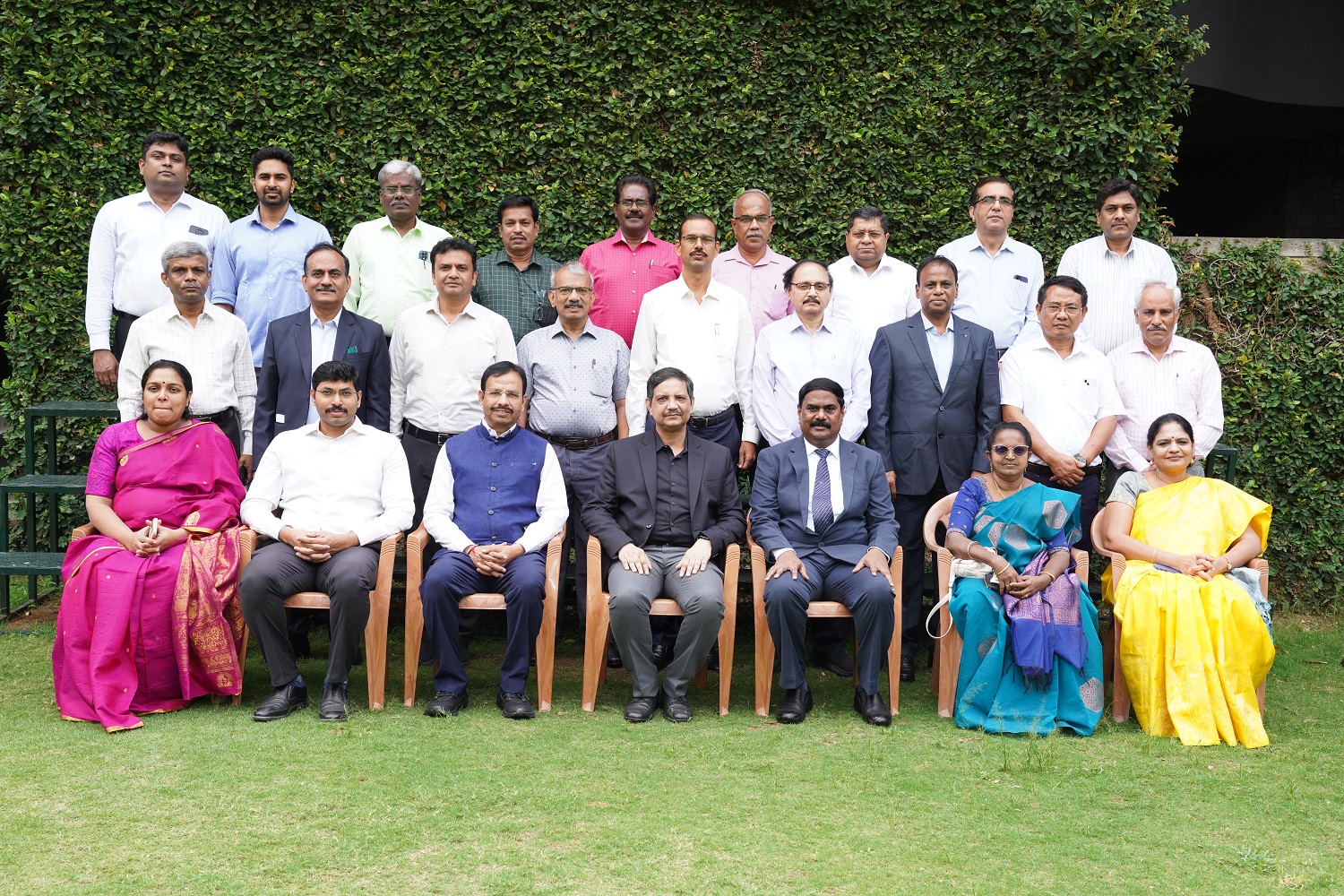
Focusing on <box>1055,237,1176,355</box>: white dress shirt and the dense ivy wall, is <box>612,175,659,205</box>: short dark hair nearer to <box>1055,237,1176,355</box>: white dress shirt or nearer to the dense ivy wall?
the dense ivy wall

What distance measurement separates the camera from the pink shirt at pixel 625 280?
20.0 feet

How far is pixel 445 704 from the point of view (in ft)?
15.7

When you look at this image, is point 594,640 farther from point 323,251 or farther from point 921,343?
point 323,251

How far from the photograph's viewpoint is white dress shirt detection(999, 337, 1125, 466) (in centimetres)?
549

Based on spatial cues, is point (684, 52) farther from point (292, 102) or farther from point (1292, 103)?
point (1292, 103)

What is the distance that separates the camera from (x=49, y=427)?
6441mm

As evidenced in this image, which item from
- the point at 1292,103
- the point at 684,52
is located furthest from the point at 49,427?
the point at 1292,103

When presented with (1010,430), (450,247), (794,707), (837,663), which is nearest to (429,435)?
(450,247)

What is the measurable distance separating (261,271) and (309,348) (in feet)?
2.50

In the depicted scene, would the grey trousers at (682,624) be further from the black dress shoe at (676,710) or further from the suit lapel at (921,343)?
the suit lapel at (921,343)

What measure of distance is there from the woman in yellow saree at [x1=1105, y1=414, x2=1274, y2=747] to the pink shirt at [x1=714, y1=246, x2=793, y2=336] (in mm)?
1912

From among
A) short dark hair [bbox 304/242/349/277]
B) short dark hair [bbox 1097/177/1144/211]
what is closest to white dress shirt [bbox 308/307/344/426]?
short dark hair [bbox 304/242/349/277]

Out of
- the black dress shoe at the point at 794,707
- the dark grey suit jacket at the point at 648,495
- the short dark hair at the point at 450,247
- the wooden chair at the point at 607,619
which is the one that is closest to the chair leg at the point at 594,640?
the wooden chair at the point at 607,619

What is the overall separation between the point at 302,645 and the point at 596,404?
6.15ft
